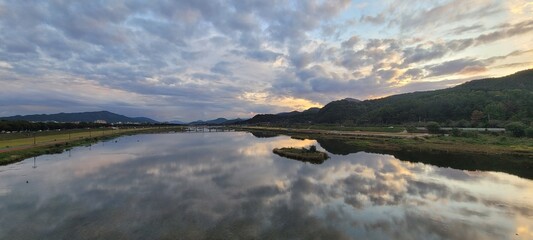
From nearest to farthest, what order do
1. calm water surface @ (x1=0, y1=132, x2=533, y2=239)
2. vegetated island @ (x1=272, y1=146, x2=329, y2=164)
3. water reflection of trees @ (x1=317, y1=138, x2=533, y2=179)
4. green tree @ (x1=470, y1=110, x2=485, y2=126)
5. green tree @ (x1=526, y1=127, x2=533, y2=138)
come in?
1. calm water surface @ (x1=0, y1=132, x2=533, y2=239)
2. water reflection of trees @ (x1=317, y1=138, x2=533, y2=179)
3. vegetated island @ (x1=272, y1=146, x2=329, y2=164)
4. green tree @ (x1=526, y1=127, x2=533, y2=138)
5. green tree @ (x1=470, y1=110, x2=485, y2=126)

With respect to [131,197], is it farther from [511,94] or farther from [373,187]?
[511,94]

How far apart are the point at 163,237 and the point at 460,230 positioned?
15.2m

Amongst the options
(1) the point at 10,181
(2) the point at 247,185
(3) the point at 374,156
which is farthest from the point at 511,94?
(1) the point at 10,181

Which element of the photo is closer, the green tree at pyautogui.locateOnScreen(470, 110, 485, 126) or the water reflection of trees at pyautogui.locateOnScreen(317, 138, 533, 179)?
the water reflection of trees at pyautogui.locateOnScreen(317, 138, 533, 179)

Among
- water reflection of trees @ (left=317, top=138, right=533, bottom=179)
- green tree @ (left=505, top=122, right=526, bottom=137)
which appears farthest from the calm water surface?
green tree @ (left=505, top=122, right=526, bottom=137)

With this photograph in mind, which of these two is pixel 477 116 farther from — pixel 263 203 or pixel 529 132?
pixel 263 203

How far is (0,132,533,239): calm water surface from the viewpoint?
47.9ft

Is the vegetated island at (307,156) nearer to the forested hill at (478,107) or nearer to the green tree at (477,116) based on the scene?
the forested hill at (478,107)

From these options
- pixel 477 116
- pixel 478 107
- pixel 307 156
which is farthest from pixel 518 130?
pixel 478 107

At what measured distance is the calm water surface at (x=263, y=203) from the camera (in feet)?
47.9

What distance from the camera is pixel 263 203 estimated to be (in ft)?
64.8

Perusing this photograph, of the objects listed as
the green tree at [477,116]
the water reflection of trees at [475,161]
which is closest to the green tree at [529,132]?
the water reflection of trees at [475,161]

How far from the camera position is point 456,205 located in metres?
19.0

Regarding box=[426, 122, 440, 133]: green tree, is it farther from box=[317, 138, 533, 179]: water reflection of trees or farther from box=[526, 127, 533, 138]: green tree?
box=[317, 138, 533, 179]: water reflection of trees
